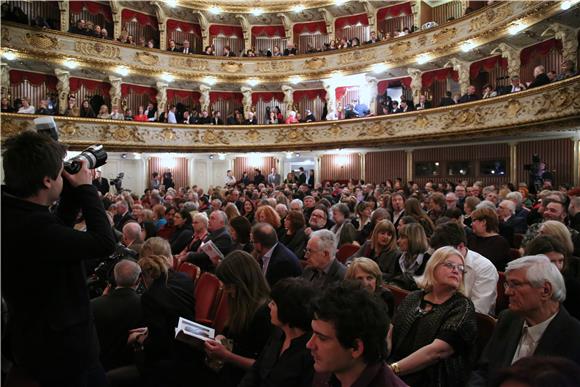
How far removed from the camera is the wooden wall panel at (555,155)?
1412 centimetres

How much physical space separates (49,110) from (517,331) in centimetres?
1894

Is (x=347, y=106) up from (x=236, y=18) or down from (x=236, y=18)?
down

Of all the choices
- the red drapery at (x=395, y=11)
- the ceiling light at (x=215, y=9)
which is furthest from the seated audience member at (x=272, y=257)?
the ceiling light at (x=215, y=9)

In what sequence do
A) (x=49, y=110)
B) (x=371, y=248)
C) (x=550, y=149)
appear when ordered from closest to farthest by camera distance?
(x=371, y=248)
(x=550, y=149)
(x=49, y=110)

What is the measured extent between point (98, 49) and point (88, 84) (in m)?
2.00

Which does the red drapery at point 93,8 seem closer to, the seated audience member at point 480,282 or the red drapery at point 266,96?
the red drapery at point 266,96

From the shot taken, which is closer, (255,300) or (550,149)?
(255,300)

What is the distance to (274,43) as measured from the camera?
24.3 metres

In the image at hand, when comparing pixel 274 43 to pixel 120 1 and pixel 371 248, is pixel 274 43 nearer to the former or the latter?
pixel 120 1

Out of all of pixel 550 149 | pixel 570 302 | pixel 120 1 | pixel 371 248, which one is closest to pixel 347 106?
pixel 550 149

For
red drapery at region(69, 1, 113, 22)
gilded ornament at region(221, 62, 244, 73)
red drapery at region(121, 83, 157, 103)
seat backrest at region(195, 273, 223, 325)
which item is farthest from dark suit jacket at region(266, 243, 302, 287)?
red drapery at region(69, 1, 113, 22)

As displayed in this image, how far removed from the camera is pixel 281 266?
13.7ft

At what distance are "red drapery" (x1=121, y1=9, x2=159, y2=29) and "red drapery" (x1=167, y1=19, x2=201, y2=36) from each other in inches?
25.3

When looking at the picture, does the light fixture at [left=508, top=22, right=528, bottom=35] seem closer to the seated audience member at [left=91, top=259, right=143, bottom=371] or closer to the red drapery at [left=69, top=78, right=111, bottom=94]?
the seated audience member at [left=91, top=259, right=143, bottom=371]
